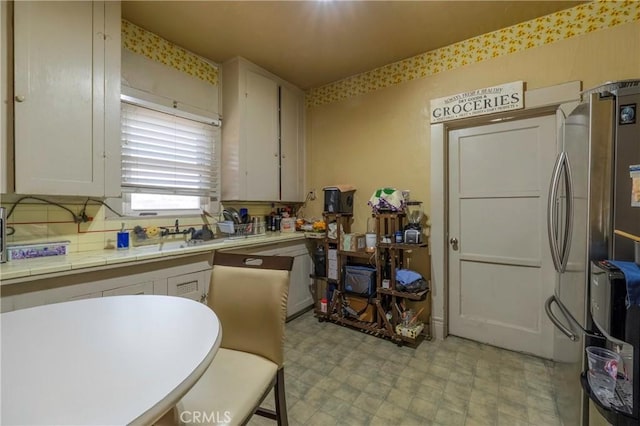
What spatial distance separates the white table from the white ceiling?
7.02 ft

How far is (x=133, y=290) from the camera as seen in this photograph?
1.75 metres

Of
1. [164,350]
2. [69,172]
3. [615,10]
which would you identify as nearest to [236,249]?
[69,172]

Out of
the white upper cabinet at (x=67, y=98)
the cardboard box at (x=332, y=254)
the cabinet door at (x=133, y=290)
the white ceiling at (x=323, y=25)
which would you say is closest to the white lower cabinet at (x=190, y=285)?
the cabinet door at (x=133, y=290)

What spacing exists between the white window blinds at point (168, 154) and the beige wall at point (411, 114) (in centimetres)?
127

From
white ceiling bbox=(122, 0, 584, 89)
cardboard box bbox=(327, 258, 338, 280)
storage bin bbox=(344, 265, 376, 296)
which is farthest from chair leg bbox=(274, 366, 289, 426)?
white ceiling bbox=(122, 0, 584, 89)

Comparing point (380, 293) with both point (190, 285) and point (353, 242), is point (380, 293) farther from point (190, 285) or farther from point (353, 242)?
point (190, 285)

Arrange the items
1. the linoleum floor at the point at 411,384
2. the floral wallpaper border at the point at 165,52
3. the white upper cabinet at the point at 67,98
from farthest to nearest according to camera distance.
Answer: the floral wallpaper border at the point at 165,52, the linoleum floor at the point at 411,384, the white upper cabinet at the point at 67,98

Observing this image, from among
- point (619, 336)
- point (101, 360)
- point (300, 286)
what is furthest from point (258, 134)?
point (619, 336)

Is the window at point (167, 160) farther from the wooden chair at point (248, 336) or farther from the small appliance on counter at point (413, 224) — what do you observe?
the small appliance on counter at point (413, 224)

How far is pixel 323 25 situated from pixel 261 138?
125cm

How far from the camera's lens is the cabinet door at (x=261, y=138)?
289cm

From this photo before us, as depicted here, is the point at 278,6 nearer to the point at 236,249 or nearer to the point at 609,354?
the point at 236,249

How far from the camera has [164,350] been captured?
745 mm

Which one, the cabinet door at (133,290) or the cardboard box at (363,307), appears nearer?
the cabinet door at (133,290)
